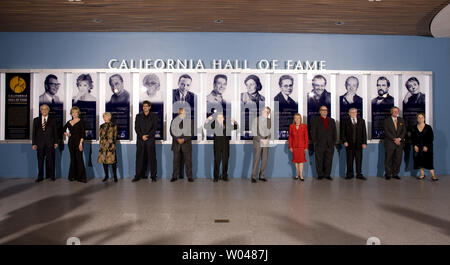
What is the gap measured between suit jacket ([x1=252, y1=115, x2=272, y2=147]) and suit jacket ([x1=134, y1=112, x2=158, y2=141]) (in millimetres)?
2524

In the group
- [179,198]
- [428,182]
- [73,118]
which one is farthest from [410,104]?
[73,118]

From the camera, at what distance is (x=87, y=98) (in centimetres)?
819

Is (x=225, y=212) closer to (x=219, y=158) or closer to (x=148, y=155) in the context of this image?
(x=219, y=158)

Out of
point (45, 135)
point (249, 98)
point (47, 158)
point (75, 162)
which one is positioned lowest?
point (75, 162)

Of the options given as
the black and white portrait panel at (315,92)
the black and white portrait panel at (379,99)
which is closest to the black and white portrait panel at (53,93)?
the black and white portrait panel at (315,92)

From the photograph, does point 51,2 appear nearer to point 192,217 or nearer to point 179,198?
point 179,198

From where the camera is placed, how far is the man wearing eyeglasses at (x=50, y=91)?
8172 mm

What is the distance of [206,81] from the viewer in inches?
323

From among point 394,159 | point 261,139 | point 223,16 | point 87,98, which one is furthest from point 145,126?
point 394,159

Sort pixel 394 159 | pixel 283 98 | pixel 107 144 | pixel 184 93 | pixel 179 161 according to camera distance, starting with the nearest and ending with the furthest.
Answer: pixel 107 144 < pixel 179 161 < pixel 394 159 < pixel 184 93 < pixel 283 98

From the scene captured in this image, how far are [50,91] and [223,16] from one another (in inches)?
196

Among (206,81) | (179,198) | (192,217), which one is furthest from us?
(206,81)

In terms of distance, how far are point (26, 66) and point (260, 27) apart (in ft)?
20.7
